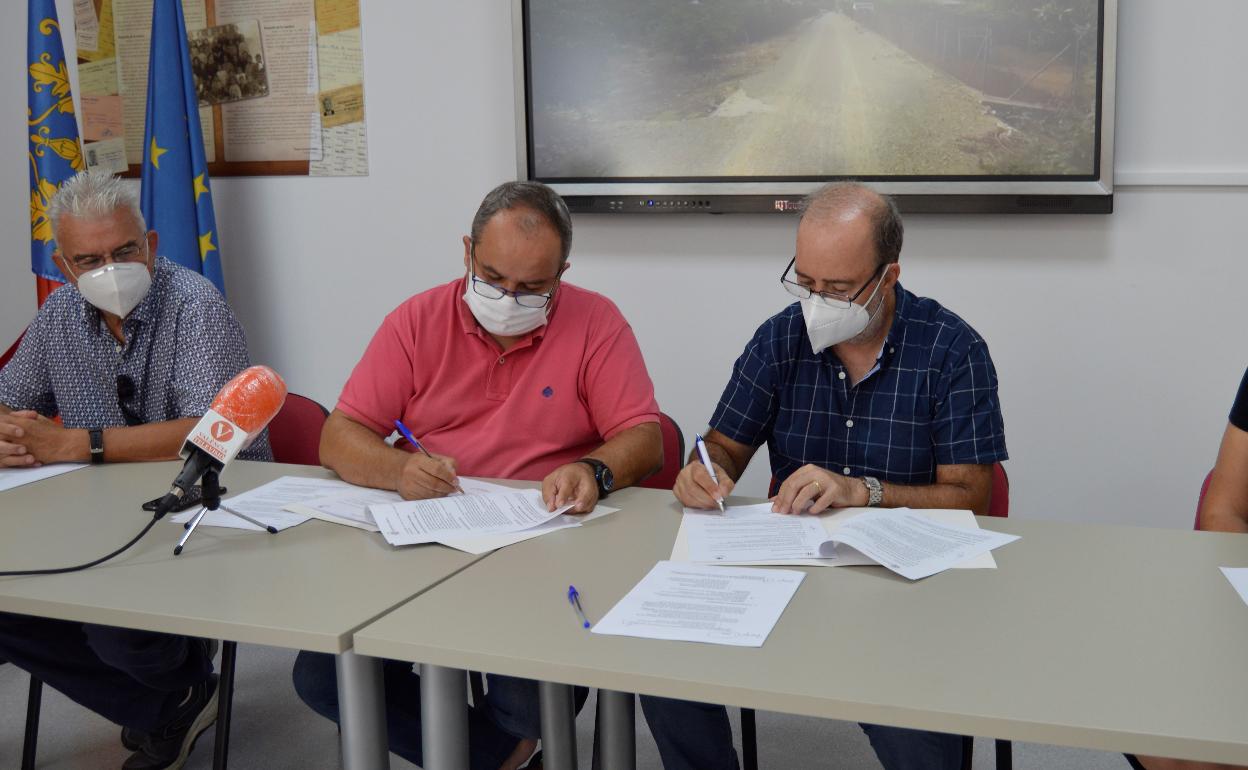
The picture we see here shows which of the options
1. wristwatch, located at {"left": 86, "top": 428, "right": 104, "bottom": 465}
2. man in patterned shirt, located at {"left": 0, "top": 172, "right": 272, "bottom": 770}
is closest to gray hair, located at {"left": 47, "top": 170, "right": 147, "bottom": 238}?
man in patterned shirt, located at {"left": 0, "top": 172, "right": 272, "bottom": 770}

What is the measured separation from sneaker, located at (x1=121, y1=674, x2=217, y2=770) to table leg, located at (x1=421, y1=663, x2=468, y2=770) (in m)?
1.16

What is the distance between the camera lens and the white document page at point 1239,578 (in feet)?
4.50

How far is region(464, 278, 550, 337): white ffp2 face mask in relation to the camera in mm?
2084

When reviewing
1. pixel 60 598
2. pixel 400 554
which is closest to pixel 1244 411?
pixel 400 554

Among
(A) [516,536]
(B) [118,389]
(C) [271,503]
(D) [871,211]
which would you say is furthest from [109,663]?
(D) [871,211]

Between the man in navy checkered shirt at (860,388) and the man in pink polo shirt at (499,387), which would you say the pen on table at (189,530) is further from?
the man in navy checkered shirt at (860,388)

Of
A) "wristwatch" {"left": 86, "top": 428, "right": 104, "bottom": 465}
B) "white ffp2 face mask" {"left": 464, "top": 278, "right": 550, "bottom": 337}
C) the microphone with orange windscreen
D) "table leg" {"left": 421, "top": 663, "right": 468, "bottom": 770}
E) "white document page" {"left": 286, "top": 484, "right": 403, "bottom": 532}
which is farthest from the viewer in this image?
"wristwatch" {"left": 86, "top": 428, "right": 104, "bottom": 465}

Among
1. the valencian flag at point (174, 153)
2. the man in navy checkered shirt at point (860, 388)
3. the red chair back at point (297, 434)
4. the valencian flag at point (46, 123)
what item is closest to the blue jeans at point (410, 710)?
the man in navy checkered shirt at point (860, 388)

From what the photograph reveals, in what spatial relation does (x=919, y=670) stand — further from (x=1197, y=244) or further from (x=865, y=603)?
(x=1197, y=244)

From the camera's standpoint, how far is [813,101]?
296cm

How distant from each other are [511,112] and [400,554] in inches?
81.2

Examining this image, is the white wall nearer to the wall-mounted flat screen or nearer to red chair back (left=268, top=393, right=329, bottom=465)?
the wall-mounted flat screen

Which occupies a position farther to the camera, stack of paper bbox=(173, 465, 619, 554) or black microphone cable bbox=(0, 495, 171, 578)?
stack of paper bbox=(173, 465, 619, 554)

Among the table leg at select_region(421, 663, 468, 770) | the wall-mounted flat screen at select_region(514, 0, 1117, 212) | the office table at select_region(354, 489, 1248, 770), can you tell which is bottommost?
the table leg at select_region(421, 663, 468, 770)
